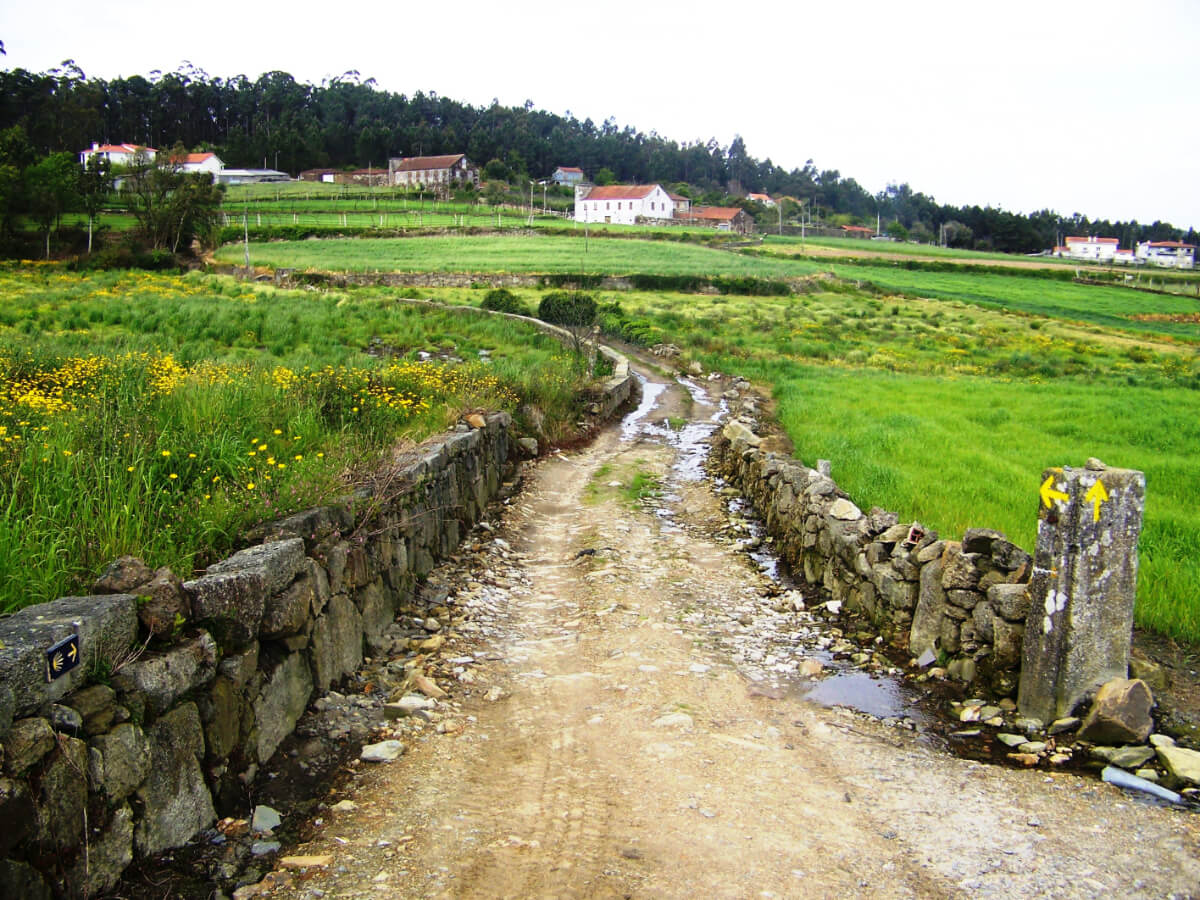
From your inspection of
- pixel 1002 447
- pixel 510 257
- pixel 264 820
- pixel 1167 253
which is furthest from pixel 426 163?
pixel 1167 253

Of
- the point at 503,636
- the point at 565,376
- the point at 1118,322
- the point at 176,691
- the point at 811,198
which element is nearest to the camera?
the point at 176,691

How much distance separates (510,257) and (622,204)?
176 feet

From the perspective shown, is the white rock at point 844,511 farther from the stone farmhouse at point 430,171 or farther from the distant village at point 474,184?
the stone farmhouse at point 430,171

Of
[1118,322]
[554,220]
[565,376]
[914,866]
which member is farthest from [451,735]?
[554,220]

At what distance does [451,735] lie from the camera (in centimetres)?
571

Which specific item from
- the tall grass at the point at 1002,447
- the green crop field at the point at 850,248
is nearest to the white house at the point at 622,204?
the green crop field at the point at 850,248

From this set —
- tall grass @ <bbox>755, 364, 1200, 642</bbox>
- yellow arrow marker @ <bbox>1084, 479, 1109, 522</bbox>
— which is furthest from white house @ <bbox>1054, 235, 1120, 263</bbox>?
yellow arrow marker @ <bbox>1084, 479, 1109, 522</bbox>

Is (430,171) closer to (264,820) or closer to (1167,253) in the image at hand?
(264,820)

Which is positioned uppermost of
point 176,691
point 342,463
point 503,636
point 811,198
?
point 811,198

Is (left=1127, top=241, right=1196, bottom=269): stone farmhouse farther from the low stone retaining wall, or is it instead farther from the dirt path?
the low stone retaining wall

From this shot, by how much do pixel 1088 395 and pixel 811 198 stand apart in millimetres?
159866

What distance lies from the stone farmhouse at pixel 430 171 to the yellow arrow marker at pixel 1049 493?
113242mm

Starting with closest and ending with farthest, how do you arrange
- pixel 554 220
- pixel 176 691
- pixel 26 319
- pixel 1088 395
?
pixel 176 691
pixel 1088 395
pixel 26 319
pixel 554 220

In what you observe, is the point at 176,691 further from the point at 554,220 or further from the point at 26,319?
the point at 554,220
